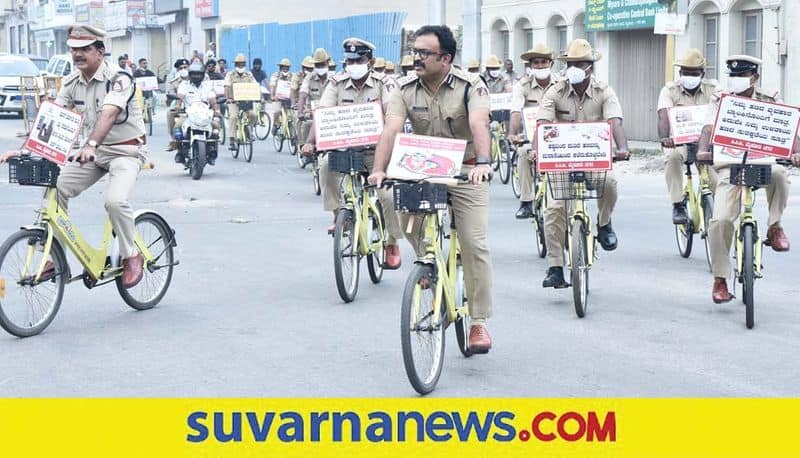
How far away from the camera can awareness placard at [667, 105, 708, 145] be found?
11.9m

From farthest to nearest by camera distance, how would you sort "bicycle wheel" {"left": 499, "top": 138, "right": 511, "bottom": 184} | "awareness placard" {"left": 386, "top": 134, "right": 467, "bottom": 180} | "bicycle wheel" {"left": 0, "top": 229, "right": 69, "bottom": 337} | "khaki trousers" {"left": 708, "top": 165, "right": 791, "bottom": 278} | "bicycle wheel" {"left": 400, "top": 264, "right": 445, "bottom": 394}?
A: "bicycle wheel" {"left": 499, "top": 138, "right": 511, "bottom": 184}, "khaki trousers" {"left": 708, "top": 165, "right": 791, "bottom": 278}, "bicycle wheel" {"left": 0, "top": 229, "right": 69, "bottom": 337}, "awareness placard" {"left": 386, "top": 134, "right": 467, "bottom": 180}, "bicycle wheel" {"left": 400, "top": 264, "right": 445, "bottom": 394}

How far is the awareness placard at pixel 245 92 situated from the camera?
2602cm

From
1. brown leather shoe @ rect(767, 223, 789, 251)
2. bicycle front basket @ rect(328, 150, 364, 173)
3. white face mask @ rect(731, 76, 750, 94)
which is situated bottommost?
brown leather shoe @ rect(767, 223, 789, 251)

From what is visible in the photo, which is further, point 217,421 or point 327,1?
point 327,1

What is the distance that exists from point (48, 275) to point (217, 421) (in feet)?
11.0

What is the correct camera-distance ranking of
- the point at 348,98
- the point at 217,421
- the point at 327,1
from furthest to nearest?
the point at 327,1
the point at 348,98
the point at 217,421

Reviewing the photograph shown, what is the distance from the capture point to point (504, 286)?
10.7 metres

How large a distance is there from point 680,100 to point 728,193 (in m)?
3.04

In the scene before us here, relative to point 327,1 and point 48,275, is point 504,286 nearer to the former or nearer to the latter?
point 48,275

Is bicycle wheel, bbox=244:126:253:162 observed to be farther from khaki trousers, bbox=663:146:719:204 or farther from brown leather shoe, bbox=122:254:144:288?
brown leather shoe, bbox=122:254:144:288

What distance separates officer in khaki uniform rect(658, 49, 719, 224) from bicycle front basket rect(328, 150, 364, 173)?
111 inches

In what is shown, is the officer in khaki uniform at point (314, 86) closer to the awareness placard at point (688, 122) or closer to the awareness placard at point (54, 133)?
the awareness placard at point (688, 122)

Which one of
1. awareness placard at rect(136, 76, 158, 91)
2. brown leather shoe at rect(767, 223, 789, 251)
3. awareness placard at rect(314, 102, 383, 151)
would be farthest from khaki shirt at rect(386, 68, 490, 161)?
awareness placard at rect(136, 76, 158, 91)

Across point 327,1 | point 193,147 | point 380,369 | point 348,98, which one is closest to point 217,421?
point 380,369
